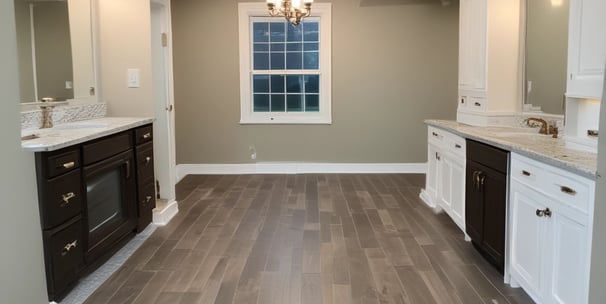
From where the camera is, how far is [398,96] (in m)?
6.87

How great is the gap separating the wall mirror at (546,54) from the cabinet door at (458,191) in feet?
2.43

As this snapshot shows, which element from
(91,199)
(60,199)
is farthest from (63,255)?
(91,199)

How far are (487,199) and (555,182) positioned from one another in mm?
925

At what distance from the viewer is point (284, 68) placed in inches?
272

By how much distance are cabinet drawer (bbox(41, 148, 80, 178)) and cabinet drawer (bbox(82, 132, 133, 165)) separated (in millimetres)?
108

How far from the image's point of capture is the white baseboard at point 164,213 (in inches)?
174

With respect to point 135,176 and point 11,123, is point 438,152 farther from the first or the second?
point 11,123

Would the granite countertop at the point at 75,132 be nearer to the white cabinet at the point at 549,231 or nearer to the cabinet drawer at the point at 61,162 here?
the cabinet drawer at the point at 61,162

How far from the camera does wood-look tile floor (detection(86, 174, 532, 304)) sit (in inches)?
116

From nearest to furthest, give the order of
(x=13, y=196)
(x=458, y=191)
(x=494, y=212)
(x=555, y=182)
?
(x=13, y=196)
(x=555, y=182)
(x=494, y=212)
(x=458, y=191)

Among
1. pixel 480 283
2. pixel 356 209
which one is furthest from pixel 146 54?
pixel 480 283

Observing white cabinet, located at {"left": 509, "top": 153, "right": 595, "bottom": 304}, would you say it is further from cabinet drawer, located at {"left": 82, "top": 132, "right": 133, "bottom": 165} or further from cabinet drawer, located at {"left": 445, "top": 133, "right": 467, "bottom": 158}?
cabinet drawer, located at {"left": 82, "top": 132, "right": 133, "bottom": 165}

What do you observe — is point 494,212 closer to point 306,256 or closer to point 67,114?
point 306,256

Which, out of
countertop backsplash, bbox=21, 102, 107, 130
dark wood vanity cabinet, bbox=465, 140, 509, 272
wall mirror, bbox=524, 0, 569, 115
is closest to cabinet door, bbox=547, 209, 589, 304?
dark wood vanity cabinet, bbox=465, 140, 509, 272
